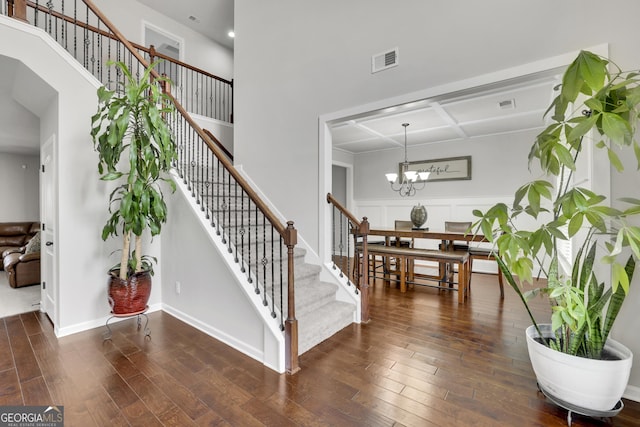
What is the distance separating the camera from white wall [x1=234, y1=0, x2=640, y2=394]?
213 centimetres

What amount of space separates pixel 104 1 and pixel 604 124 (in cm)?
715

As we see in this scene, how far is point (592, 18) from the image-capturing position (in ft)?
6.73

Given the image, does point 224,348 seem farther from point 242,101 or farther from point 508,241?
point 242,101

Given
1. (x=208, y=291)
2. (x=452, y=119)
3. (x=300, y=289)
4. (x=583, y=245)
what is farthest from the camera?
(x=452, y=119)

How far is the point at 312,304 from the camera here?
2.92 metres

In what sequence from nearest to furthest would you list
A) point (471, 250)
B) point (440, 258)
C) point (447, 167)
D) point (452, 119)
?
1. point (440, 258)
2. point (471, 250)
3. point (452, 119)
4. point (447, 167)

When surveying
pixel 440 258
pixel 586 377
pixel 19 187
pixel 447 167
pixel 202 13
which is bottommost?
pixel 586 377

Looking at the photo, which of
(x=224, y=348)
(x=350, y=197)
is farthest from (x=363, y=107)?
(x=350, y=197)

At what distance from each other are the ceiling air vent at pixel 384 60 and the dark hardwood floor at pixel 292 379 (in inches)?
109

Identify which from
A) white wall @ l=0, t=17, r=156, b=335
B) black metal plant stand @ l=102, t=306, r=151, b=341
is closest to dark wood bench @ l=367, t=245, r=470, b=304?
black metal plant stand @ l=102, t=306, r=151, b=341

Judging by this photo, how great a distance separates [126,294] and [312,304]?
1.83m

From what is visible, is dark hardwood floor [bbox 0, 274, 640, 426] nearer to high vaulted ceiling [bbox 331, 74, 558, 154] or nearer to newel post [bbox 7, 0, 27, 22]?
high vaulted ceiling [bbox 331, 74, 558, 154]

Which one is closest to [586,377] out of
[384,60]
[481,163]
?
[384,60]

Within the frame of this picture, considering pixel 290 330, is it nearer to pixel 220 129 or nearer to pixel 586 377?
pixel 586 377
